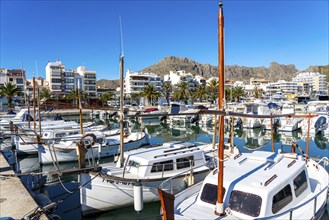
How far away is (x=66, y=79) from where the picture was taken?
111 meters

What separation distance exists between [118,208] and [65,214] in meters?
3.03

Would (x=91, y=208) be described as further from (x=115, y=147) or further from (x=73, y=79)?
(x=73, y=79)

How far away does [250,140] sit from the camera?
127 feet

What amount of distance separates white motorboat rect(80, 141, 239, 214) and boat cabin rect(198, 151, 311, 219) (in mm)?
2511

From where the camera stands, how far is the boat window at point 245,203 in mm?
8375

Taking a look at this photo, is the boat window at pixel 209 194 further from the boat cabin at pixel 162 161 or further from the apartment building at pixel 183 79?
the apartment building at pixel 183 79

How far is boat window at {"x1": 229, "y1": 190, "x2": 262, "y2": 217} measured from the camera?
8.38 metres

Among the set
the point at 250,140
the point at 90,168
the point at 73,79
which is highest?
the point at 73,79

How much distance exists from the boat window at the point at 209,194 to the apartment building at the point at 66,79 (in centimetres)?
10200

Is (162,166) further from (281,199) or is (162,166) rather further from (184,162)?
(281,199)

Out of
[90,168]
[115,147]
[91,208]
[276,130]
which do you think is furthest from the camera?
[276,130]

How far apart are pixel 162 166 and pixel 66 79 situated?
10761 cm

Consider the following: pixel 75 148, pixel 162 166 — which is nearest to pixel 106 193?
pixel 162 166

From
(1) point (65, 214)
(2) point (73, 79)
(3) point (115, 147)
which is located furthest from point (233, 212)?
(2) point (73, 79)
